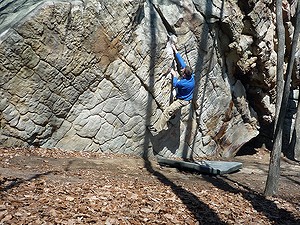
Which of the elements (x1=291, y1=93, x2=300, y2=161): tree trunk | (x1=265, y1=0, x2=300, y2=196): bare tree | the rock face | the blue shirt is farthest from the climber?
(x1=291, y1=93, x2=300, y2=161): tree trunk

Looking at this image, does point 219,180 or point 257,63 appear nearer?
point 219,180

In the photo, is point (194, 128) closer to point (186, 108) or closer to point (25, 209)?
point (186, 108)

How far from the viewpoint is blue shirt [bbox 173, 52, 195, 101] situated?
1130cm

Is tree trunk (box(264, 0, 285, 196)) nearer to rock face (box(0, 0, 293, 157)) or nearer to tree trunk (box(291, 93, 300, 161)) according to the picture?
rock face (box(0, 0, 293, 157))

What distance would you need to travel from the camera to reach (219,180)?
9328 mm

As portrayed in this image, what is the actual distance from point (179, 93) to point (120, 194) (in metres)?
5.68

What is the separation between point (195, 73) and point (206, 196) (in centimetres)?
571

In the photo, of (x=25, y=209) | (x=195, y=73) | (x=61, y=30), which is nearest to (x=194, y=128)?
(x=195, y=73)

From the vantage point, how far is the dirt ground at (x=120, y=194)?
5.27m

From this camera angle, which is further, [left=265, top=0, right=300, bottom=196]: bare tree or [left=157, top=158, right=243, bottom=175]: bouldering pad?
[left=157, top=158, right=243, bottom=175]: bouldering pad

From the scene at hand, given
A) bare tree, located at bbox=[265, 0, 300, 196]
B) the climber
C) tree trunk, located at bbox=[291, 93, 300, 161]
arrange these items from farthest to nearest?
tree trunk, located at bbox=[291, 93, 300, 161]
the climber
bare tree, located at bbox=[265, 0, 300, 196]

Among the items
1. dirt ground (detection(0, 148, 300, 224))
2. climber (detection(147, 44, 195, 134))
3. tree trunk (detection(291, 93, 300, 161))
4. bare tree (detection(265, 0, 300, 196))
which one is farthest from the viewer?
tree trunk (detection(291, 93, 300, 161))

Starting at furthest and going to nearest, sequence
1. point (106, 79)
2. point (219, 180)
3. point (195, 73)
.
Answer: point (195, 73) → point (106, 79) → point (219, 180)

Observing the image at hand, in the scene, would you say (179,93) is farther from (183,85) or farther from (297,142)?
(297,142)
